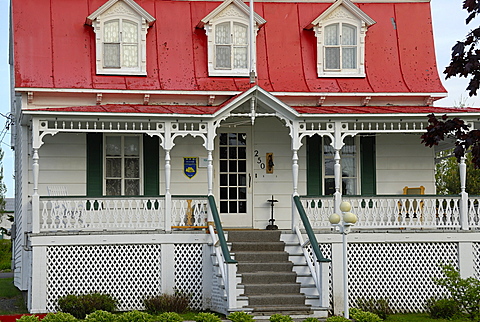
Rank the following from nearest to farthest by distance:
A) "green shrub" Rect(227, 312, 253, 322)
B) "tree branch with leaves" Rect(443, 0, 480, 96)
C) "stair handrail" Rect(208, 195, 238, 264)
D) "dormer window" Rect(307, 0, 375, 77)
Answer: "tree branch with leaves" Rect(443, 0, 480, 96)
"green shrub" Rect(227, 312, 253, 322)
"stair handrail" Rect(208, 195, 238, 264)
"dormer window" Rect(307, 0, 375, 77)

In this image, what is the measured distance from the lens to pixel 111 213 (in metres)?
19.4

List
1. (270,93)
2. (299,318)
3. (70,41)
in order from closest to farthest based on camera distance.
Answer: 1. (299,318)
2. (270,93)
3. (70,41)

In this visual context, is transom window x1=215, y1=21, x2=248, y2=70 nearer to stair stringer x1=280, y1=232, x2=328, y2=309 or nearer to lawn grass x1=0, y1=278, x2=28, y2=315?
stair stringer x1=280, y1=232, x2=328, y2=309

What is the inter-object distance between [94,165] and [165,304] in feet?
13.3

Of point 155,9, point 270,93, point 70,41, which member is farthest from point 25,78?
point 270,93

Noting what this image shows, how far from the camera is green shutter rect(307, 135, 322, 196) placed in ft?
68.3

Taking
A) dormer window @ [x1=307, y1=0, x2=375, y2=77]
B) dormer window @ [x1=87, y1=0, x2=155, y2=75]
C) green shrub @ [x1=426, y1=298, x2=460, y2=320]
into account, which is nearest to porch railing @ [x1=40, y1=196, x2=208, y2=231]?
dormer window @ [x1=87, y1=0, x2=155, y2=75]

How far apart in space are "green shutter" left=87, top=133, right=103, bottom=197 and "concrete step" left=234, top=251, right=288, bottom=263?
3.91 meters

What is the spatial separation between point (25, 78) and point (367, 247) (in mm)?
8766

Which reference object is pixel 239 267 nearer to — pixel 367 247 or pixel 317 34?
pixel 367 247

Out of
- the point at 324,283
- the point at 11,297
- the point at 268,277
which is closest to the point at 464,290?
the point at 324,283

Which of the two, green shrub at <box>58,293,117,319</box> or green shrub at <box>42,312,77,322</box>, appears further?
green shrub at <box>58,293,117,319</box>

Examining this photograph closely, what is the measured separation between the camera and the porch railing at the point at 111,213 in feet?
60.0

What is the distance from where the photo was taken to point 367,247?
749 inches
